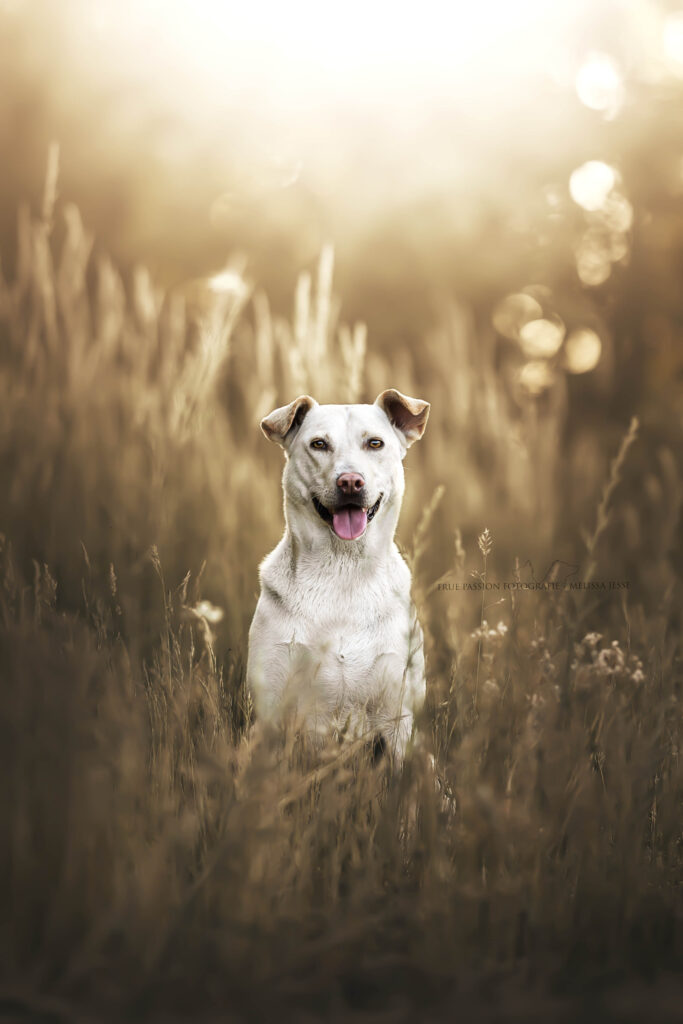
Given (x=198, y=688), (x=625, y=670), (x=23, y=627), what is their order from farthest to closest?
1. (x=198, y=688)
2. (x=625, y=670)
3. (x=23, y=627)

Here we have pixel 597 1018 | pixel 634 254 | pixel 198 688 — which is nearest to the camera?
pixel 597 1018

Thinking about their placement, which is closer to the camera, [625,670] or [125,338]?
[625,670]

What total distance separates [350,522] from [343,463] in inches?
7.5

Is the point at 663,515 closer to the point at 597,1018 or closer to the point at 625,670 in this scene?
the point at 625,670

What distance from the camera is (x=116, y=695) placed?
183 cm

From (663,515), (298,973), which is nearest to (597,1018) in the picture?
(298,973)

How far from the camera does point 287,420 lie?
3.10 m

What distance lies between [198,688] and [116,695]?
77cm

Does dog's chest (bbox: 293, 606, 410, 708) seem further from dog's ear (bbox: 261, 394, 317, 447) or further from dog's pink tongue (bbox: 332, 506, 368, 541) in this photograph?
dog's ear (bbox: 261, 394, 317, 447)

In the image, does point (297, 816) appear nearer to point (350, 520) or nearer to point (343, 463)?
point (350, 520)

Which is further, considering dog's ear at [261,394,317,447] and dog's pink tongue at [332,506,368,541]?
dog's ear at [261,394,317,447]

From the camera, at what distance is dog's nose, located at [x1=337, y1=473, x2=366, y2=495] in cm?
277

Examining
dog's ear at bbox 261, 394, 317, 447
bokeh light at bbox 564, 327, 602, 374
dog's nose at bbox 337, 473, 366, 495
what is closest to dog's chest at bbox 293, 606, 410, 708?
dog's nose at bbox 337, 473, 366, 495

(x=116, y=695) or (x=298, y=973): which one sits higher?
(x=116, y=695)
